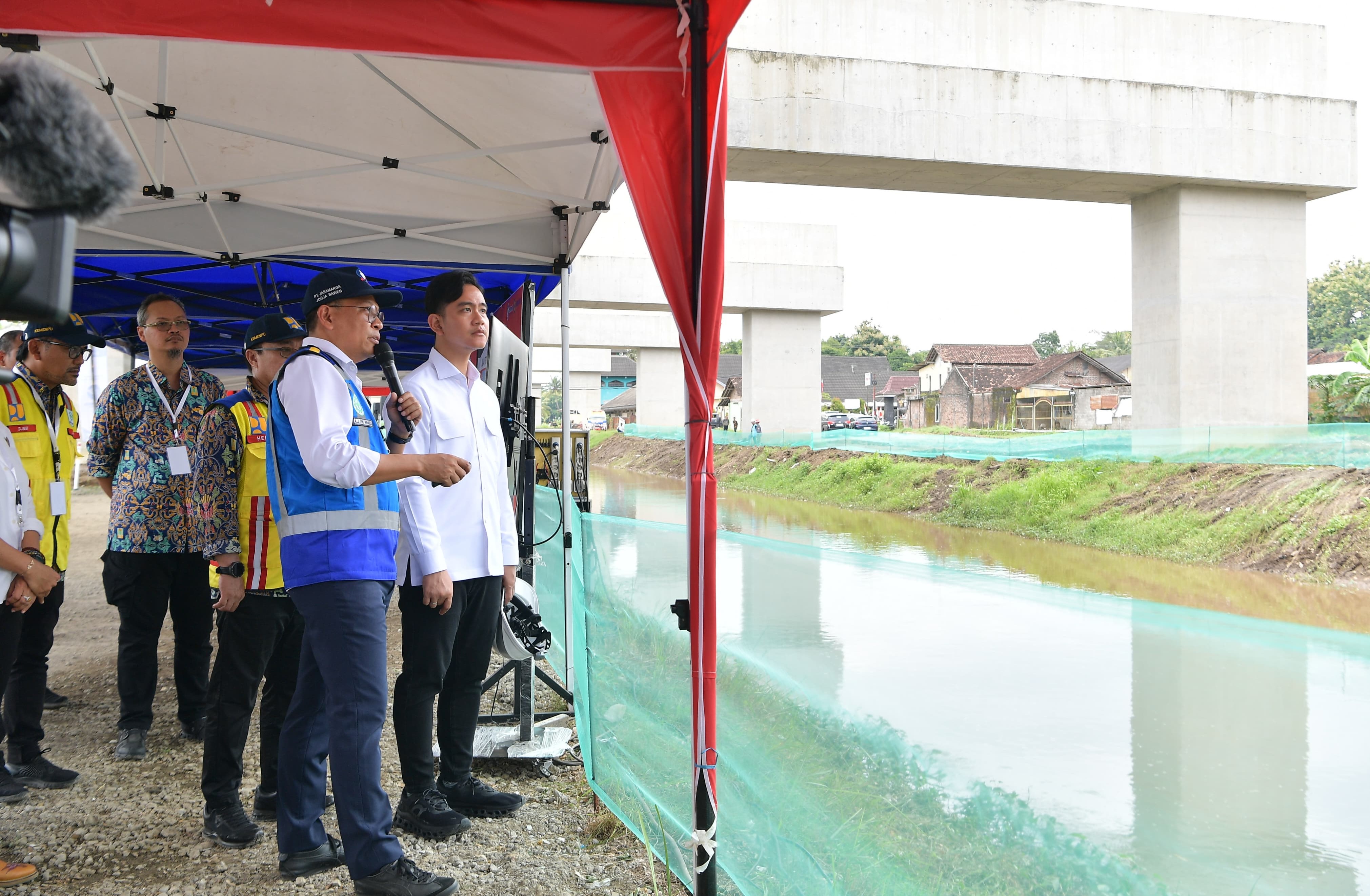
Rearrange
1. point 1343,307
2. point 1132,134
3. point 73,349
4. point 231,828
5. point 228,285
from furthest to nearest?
1. point 1343,307
2. point 1132,134
3. point 228,285
4. point 73,349
5. point 231,828

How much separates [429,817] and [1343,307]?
85.4 metres

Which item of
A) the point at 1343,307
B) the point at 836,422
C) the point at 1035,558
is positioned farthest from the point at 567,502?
the point at 1343,307

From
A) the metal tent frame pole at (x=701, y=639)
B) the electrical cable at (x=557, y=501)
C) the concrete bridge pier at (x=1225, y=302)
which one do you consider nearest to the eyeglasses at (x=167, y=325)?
the electrical cable at (x=557, y=501)

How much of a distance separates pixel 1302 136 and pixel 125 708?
16188 mm

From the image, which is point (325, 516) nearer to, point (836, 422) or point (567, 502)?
point (567, 502)

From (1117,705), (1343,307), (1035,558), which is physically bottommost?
(1035,558)

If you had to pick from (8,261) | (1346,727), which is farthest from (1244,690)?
(8,261)

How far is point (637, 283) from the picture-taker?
22.3 m

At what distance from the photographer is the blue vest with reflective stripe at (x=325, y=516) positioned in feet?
7.88

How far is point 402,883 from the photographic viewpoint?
7.91 ft

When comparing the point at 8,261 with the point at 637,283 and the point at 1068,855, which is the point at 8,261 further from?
the point at 637,283

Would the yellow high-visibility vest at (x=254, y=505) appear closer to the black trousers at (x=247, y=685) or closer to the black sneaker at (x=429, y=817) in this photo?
→ the black trousers at (x=247, y=685)

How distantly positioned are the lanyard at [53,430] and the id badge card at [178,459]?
369mm

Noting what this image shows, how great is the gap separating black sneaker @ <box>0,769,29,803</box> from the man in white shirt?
143 centimetres
